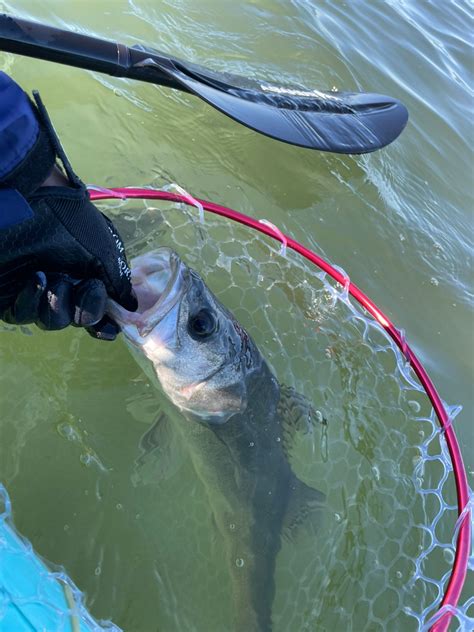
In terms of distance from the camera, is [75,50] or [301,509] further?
[301,509]

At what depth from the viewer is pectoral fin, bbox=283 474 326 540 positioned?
3334mm

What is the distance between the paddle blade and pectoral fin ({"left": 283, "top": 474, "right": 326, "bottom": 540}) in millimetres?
2027

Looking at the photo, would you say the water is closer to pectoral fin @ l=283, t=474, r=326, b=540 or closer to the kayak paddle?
pectoral fin @ l=283, t=474, r=326, b=540

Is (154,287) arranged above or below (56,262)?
below

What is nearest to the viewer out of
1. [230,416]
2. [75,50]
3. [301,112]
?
[75,50]

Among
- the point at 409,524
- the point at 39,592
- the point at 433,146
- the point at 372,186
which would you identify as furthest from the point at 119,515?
the point at 433,146

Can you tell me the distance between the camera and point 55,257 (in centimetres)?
208

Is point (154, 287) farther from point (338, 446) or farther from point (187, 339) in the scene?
point (338, 446)

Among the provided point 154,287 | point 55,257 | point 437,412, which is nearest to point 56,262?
point 55,257

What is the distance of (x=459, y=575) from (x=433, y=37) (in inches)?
353

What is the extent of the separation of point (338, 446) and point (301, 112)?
220 cm

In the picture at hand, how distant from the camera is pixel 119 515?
10.8 ft

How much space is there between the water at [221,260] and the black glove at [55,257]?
148 centimetres

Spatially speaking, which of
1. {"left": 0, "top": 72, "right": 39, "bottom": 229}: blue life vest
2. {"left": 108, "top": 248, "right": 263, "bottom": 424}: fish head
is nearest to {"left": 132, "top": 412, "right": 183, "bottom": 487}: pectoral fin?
{"left": 108, "top": 248, "right": 263, "bottom": 424}: fish head
